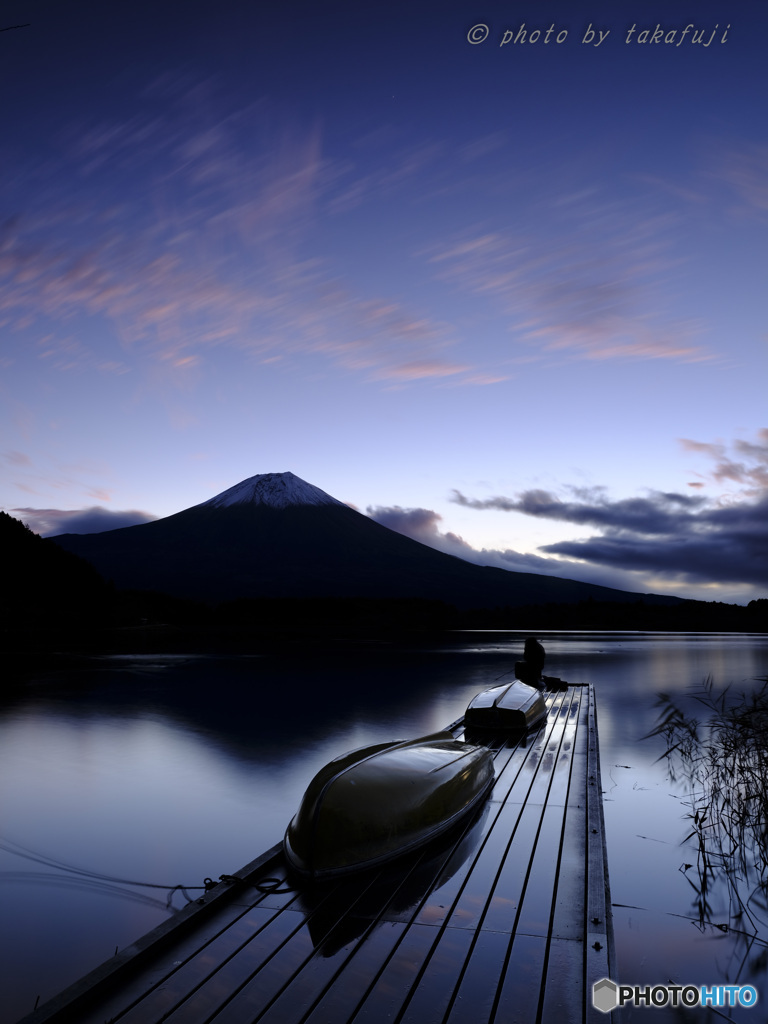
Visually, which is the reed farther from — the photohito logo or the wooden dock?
the wooden dock

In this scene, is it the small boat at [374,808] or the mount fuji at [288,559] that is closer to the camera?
the small boat at [374,808]

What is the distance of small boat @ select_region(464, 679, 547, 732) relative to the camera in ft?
25.6

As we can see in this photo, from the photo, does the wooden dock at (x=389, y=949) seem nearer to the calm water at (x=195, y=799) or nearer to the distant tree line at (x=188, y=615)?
the calm water at (x=195, y=799)

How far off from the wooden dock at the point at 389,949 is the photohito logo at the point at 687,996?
15.3 inches

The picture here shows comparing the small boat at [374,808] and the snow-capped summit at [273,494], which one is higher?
the snow-capped summit at [273,494]

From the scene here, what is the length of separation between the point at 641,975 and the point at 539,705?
17.4ft

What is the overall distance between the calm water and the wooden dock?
0.49m

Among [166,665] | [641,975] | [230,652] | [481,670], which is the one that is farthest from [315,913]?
[230,652]

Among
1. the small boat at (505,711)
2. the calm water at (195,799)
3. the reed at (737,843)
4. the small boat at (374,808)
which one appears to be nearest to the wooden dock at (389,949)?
the small boat at (374,808)

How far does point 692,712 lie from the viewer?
45.0ft

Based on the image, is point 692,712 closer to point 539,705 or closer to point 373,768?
point 539,705

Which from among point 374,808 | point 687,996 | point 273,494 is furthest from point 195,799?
point 273,494

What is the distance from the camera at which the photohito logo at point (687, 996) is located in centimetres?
306

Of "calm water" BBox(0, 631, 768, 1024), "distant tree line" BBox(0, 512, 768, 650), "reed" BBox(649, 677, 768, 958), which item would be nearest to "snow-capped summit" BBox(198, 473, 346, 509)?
"distant tree line" BBox(0, 512, 768, 650)
